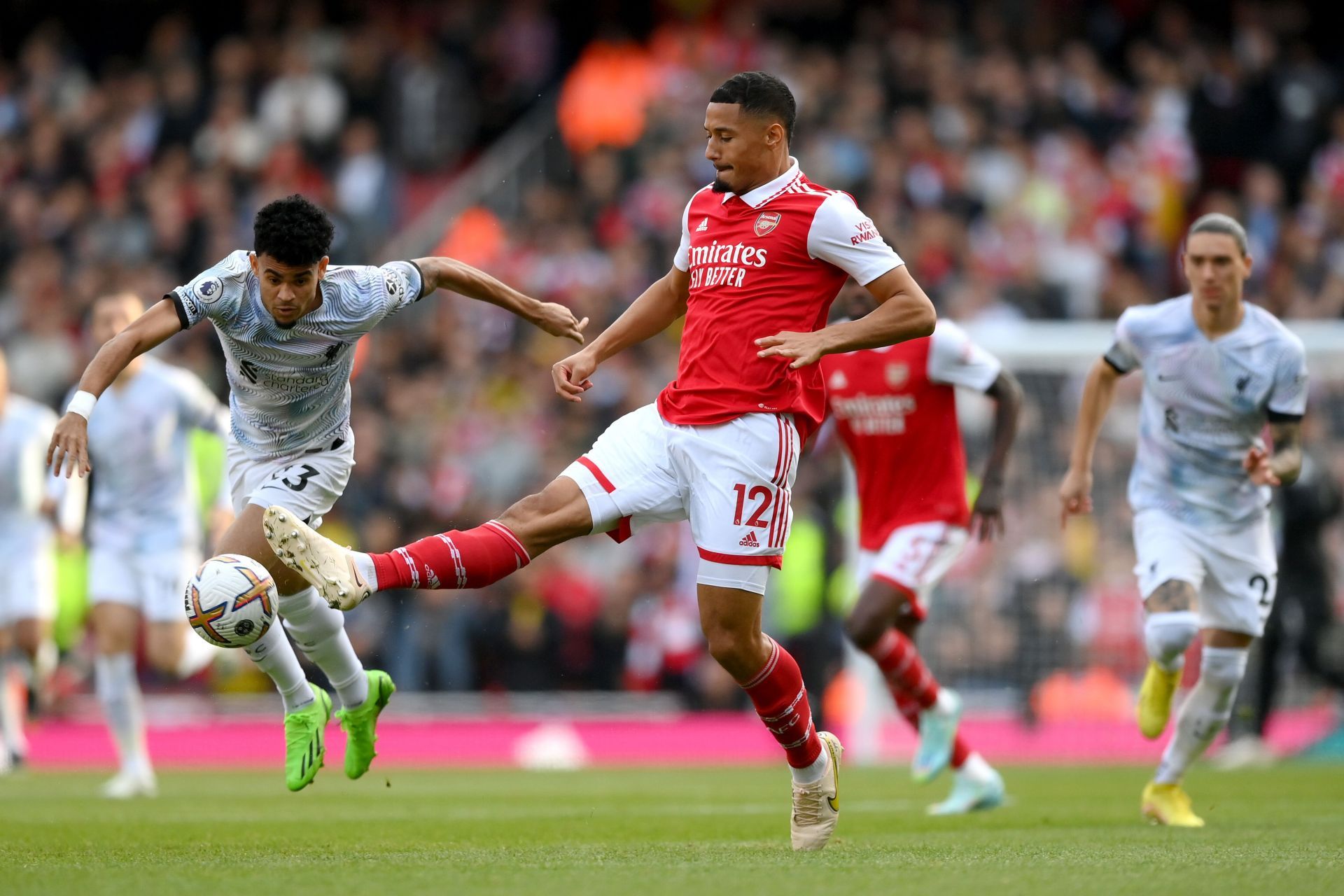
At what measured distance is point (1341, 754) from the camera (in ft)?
49.3

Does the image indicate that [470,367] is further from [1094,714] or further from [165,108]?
[1094,714]

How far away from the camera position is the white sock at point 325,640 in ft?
27.0

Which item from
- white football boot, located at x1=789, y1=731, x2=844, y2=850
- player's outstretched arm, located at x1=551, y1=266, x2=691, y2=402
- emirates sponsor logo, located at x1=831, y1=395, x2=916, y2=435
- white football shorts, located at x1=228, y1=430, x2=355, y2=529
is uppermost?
player's outstretched arm, located at x1=551, y1=266, x2=691, y2=402

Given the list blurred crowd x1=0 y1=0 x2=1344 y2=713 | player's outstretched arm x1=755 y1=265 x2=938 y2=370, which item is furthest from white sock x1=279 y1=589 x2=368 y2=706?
blurred crowd x1=0 y1=0 x2=1344 y2=713

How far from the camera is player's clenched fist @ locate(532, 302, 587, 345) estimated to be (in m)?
7.96

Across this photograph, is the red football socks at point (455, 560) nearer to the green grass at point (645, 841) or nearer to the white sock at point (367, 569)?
the white sock at point (367, 569)

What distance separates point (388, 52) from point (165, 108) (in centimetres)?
276

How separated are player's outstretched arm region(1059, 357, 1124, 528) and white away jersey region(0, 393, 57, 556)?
720cm

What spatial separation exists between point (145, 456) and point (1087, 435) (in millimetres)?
5905

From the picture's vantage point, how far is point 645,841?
26.1 ft

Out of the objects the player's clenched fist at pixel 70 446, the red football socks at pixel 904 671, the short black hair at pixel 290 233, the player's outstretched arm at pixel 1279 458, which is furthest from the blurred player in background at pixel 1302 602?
the player's clenched fist at pixel 70 446

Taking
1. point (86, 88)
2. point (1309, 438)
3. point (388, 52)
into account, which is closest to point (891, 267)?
point (1309, 438)

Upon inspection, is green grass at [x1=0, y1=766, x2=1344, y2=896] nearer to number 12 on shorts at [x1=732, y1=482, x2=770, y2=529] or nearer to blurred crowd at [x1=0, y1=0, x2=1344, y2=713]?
number 12 on shorts at [x1=732, y1=482, x2=770, y2=529]

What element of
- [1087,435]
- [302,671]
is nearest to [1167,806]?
[1087,435]
